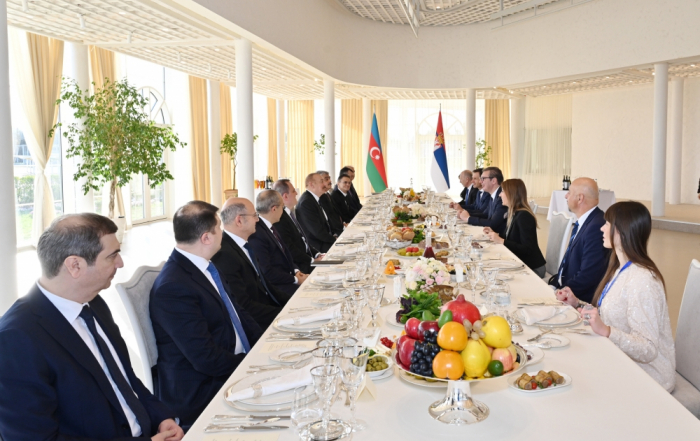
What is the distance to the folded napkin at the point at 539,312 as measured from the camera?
8.34ft

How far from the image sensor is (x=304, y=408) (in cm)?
140

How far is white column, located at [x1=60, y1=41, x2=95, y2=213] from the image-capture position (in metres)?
9.05

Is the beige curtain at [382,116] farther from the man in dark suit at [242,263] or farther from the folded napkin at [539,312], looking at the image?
the folded napkin at [539,312]

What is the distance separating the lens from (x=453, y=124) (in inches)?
826

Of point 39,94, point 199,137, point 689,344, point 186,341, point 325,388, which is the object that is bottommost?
point 689,344

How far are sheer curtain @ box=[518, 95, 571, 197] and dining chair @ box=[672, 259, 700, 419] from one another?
1731 centimetres

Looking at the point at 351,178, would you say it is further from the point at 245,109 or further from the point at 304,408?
the point at 304,408

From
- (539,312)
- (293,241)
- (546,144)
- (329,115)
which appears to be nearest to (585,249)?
(539,312)

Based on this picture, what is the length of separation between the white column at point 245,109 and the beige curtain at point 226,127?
7.29m

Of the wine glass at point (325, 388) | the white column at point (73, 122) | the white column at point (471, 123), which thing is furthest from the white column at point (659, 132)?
the wine glass at point (325, 388)

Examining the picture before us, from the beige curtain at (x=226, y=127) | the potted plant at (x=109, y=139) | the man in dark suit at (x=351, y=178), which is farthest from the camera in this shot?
the beige curtain at (x=226, y=127)

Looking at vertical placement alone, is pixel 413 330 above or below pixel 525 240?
above

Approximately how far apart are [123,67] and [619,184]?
1365 centimetres

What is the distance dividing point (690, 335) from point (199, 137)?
44.7ft
